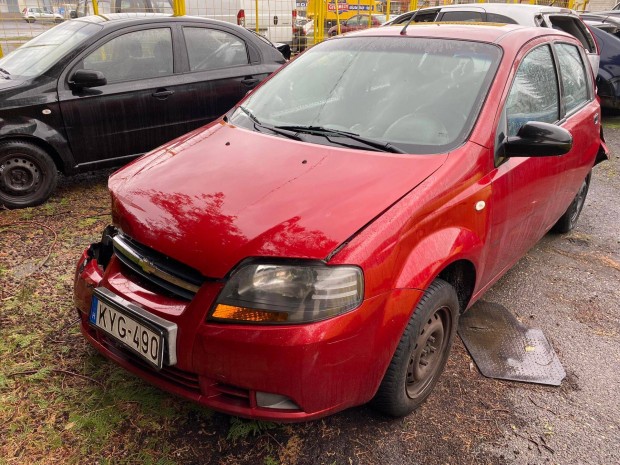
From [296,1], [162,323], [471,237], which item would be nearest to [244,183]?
[162,323]

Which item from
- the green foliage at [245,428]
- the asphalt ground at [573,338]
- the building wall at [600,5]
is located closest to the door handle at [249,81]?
the asphalt ground at [573,338]

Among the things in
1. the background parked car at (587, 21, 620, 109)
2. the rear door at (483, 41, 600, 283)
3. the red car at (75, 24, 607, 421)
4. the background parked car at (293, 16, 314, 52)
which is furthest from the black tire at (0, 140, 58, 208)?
the background parked car at (293, 16, 314, 52)

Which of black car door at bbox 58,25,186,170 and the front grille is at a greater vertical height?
black car door at bbox 58,25,186,170

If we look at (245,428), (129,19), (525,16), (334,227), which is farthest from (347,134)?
(525,16)

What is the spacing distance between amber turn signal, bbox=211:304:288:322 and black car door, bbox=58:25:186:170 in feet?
10.8

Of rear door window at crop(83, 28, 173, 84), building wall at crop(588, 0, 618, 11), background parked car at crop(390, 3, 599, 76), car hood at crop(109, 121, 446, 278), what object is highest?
building wall at crop(588, 0, 618, 11)

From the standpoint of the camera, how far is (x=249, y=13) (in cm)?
1172

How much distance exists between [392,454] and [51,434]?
4.62 ft

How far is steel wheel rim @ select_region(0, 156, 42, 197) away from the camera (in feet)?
13.6

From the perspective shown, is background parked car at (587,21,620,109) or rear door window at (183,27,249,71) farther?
background parked car at (587,21,620,109)

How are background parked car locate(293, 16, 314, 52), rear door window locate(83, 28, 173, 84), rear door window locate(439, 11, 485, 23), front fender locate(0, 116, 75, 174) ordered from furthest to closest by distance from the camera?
background parked car locate(293, 16, 314, 52) → rear door window locate(439, 11, 485, 23) → rear door window locate(83, 28, 173, 84) → front fender locate(0, 116, 75, 174)

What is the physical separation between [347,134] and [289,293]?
1029 millimetres

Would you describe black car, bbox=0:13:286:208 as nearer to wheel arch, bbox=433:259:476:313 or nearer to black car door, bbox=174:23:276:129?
black car door, bbox=174:23:276:129

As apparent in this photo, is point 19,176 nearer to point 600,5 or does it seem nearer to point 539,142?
point 539,142
